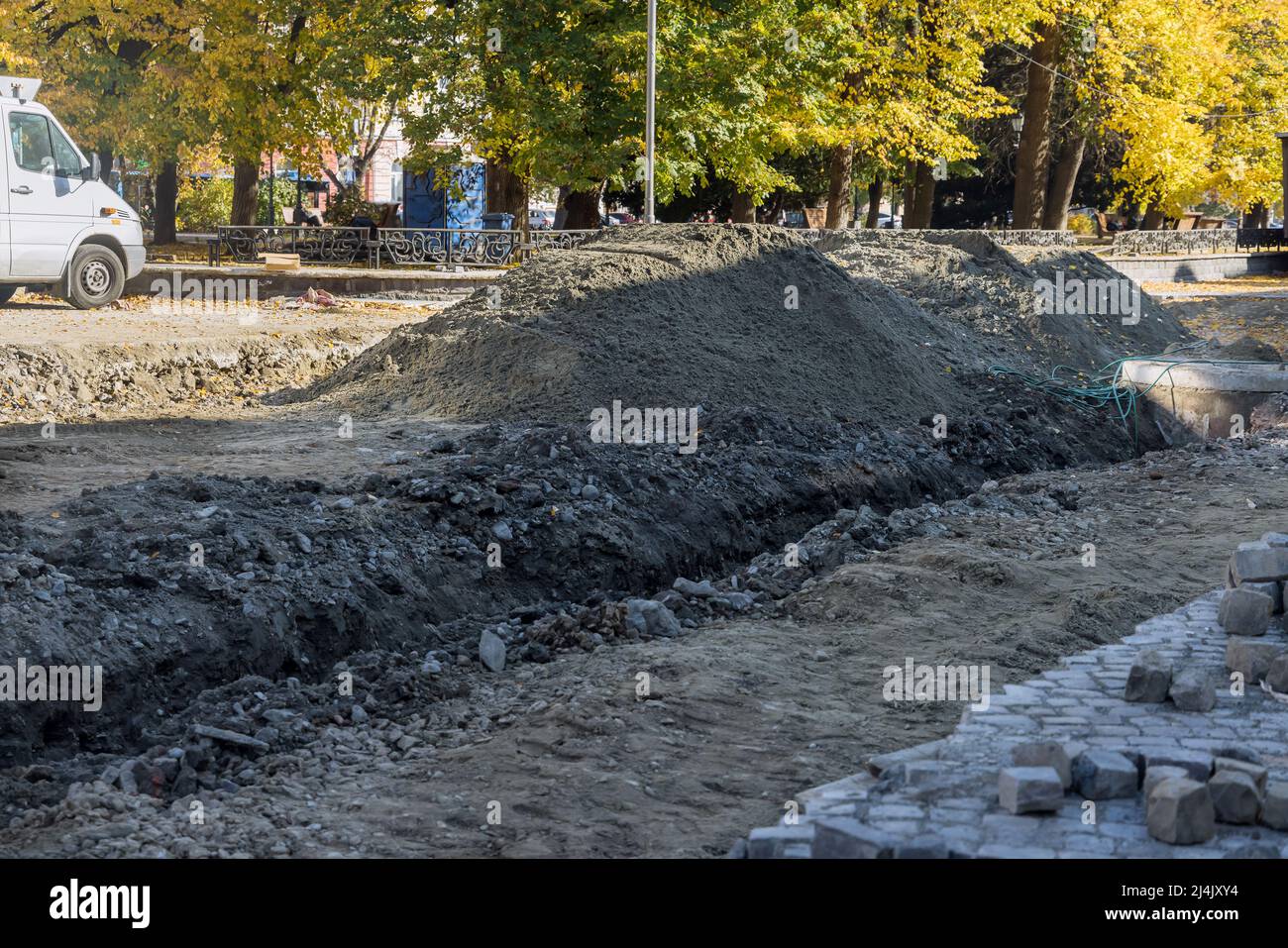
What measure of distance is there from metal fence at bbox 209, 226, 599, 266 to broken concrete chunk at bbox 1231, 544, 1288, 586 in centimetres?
1846

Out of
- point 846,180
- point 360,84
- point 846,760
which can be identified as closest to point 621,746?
point 846,760

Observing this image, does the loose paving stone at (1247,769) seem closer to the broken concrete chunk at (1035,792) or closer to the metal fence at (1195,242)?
the broken concrete chunk at (1035,792)

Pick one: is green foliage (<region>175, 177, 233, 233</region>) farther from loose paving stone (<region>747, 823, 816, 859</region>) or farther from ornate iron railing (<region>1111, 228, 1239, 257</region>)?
loose paving stone (<region>747, 823, 816, 859</region>)

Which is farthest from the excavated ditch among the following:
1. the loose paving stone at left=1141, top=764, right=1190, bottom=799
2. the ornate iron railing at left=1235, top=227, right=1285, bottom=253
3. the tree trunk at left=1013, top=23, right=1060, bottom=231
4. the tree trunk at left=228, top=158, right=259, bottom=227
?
the ornate iron railing at left=1235, top=227, right=1285, bottom=253

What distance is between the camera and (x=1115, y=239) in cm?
3441

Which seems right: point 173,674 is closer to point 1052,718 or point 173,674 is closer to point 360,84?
point 1052,718

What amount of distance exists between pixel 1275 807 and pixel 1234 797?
0.38ft

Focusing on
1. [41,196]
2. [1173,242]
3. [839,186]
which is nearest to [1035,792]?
[41,196]

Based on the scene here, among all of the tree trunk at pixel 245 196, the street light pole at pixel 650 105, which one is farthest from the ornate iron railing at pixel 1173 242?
the tree trunk at pixel 245 196

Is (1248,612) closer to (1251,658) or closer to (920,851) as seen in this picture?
(1251,658)

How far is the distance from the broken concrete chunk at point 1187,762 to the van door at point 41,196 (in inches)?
633

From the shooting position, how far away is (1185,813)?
414 centimetres

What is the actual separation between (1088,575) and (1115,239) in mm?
28304

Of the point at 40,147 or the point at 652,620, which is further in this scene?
the point at 40,147
